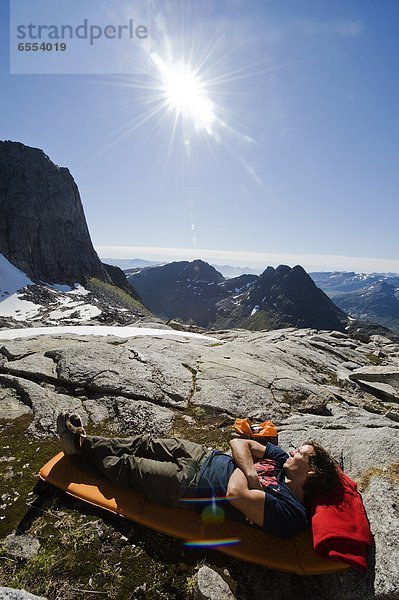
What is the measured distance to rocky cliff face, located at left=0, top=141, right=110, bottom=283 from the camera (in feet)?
468

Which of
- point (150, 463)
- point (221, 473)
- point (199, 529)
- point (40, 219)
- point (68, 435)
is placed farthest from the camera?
point (40, 219)

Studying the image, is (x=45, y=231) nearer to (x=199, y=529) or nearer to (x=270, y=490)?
(x=199, y=529)

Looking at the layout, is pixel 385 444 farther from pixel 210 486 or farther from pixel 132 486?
pixel 132 486

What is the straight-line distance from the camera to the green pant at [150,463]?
248 inches

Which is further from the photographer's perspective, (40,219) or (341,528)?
(40,219)

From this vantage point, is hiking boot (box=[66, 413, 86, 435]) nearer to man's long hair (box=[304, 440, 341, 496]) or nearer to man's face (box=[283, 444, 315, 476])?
man's face (box=[283, 444, 315, 476])

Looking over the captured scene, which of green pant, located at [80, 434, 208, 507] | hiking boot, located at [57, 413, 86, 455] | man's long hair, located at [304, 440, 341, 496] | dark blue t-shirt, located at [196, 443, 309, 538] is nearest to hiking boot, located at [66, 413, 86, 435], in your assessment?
hiking boot, located at [57, 413, 86, 455]

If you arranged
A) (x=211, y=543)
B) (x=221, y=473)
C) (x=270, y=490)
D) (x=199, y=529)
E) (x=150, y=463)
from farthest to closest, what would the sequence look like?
(x=150, y=463) → (x=221, y=473) → (x=270, y=490) → (x=199, y=529) → (x=211, y=543)

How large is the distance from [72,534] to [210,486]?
2.64 metres

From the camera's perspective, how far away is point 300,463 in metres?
6.40

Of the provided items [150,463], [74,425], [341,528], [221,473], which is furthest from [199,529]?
[74,425]

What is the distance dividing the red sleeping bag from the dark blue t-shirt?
373 mm

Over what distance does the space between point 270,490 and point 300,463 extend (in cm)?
83

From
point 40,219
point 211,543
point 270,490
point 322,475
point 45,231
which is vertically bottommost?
point 211,543
